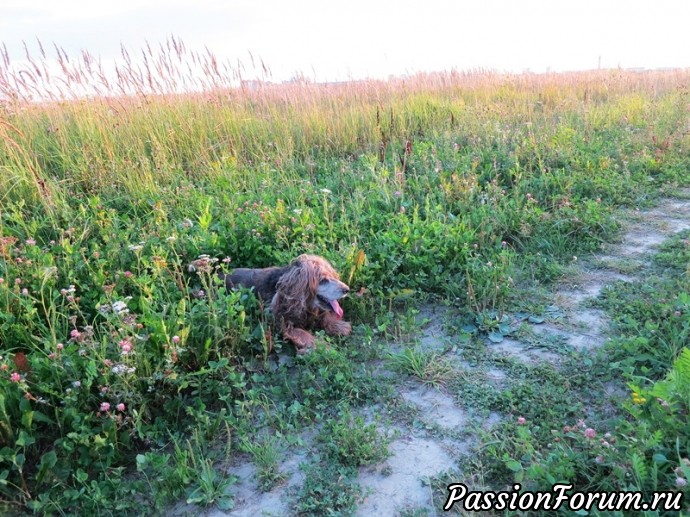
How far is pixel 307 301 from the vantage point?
10.8 ft

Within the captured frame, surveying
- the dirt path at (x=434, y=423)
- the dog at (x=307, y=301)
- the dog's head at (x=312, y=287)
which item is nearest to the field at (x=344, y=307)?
the dirt path at (x=434, y=423)

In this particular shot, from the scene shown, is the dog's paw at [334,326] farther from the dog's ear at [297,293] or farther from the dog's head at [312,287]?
the dog's ear at [297,293]

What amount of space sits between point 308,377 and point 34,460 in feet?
4.76

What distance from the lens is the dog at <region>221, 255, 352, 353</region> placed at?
10.8ft

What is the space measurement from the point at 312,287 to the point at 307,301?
3.9 inches

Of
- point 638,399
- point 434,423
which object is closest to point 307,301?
point 434,423

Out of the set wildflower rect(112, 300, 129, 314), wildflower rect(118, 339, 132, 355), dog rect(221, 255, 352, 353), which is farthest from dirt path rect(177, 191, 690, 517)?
wildflower rect(112, 300, 129, 314)

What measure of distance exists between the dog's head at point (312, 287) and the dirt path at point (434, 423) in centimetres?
67

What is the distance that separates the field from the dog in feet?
0.42

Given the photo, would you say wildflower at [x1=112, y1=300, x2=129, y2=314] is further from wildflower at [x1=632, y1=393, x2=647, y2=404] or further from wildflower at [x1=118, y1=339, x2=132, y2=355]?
wildflower at [x1=632, y1=393, x2=647, y2=404]

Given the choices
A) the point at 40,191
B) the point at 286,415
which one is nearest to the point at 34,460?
the point at 286,415

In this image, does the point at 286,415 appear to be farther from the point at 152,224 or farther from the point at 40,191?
the point at 40,191

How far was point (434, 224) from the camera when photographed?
426 cm

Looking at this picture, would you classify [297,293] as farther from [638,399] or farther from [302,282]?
[638,399]
